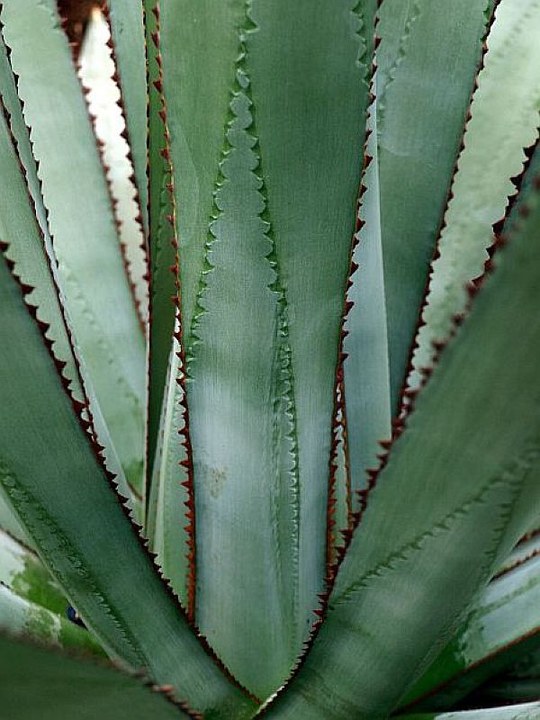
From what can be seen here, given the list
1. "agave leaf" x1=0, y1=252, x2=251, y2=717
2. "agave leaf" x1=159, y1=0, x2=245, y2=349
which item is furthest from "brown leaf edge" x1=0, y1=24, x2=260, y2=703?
"agave leaf" x1=159, y1=0, x2=245, y2=349

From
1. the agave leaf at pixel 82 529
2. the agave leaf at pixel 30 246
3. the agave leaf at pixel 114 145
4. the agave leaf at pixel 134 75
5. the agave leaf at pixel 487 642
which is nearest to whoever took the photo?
the agave leaf at pixel 82 529

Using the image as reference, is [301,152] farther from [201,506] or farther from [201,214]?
[201,506]

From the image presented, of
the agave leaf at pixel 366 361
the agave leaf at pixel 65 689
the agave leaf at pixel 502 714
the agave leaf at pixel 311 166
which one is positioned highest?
the agave leaf at pixel 311 166

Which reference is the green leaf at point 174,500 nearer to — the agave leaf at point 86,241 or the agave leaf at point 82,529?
the agave leaf at point 82,529

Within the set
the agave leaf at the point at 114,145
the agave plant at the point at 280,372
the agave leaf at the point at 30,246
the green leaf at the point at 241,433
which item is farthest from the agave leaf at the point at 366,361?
the agave leaf at the point at 114,145

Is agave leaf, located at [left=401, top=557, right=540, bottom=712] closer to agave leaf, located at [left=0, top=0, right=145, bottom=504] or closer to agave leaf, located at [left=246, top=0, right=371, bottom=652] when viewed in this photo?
agave leaf, located at [left=246, top=0, right=371, bottom=652]

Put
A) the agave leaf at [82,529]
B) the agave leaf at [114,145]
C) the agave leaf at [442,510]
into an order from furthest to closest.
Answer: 1. the agave leaf at [114,145]
2. the agave leaf at [82,529]
3. the agave leaf at [442,510]

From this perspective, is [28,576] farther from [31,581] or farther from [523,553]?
[523,553]

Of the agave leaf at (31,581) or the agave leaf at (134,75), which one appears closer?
the agave leaf at (31,581)

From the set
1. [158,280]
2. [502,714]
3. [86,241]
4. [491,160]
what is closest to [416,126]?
[491,160]
